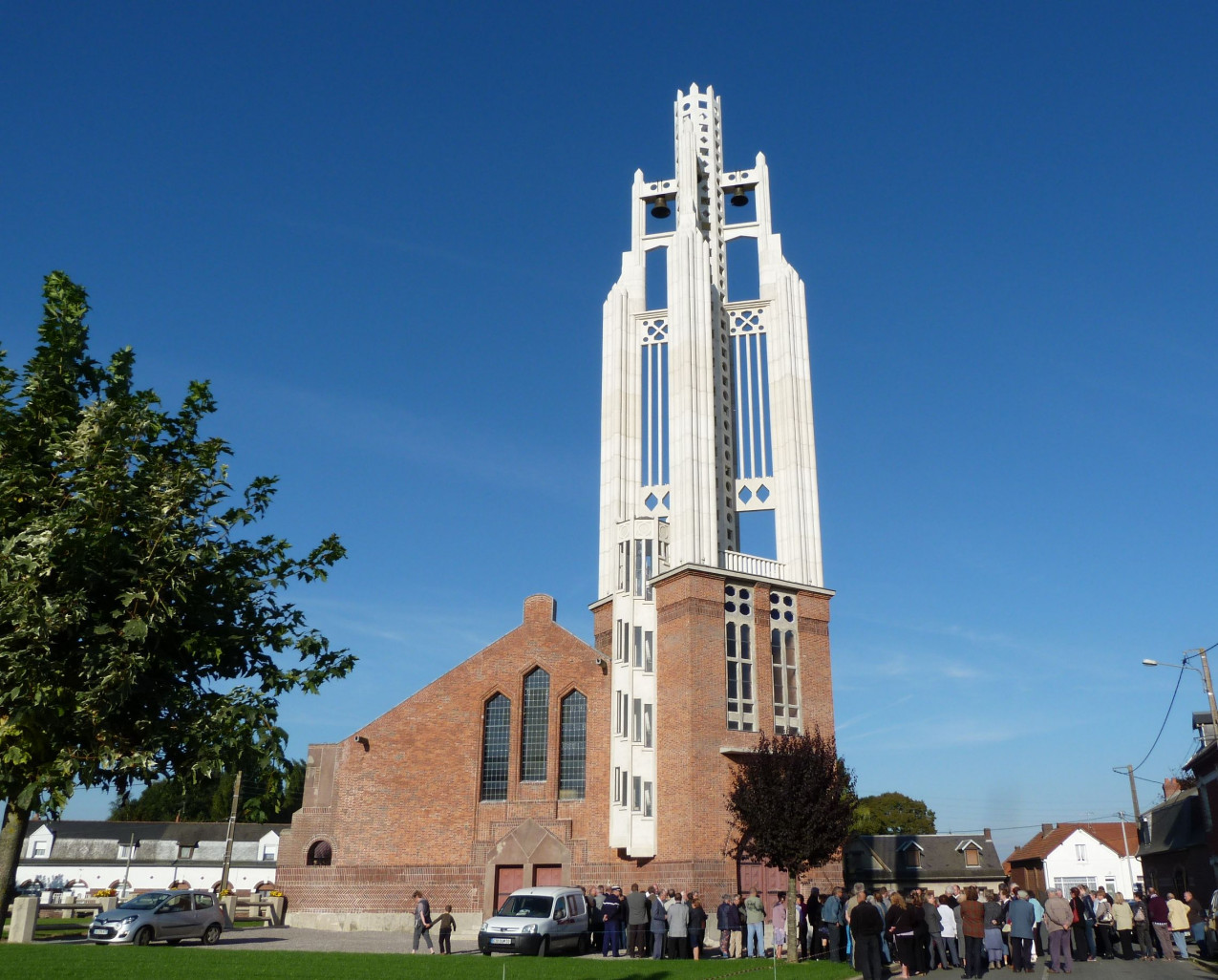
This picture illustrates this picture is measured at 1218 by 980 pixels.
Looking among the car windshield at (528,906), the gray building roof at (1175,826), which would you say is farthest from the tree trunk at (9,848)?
the gray building roof at (1175,826)

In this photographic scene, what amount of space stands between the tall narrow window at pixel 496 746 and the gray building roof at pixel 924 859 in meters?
30.2

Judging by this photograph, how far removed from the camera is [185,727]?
12844 mm

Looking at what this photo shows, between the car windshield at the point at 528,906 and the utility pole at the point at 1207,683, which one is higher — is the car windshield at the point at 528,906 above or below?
below

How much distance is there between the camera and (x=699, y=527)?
33.0 metres

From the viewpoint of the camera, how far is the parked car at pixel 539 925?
24.0m

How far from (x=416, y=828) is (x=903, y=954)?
20.6 m

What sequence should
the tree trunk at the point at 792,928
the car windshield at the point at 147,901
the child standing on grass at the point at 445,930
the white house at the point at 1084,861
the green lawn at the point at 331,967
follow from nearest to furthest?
the green lawn at the point at 331,967, the tree trunk at the point at 792,928, the child standing on grass at the point at 445,930, the car windshield at the point at 147,901, the white house at the point at 1084,861

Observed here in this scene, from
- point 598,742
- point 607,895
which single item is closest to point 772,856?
point 607,895

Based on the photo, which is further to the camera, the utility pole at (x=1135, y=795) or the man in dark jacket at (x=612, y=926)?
the utility pole at (x=1135, y=795)

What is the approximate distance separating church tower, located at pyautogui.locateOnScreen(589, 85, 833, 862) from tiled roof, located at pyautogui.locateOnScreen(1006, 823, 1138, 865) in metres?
48.3

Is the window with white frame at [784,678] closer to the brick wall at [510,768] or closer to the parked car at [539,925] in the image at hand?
the brick wall at [510,768]

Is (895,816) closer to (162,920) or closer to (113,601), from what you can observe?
(162,920)

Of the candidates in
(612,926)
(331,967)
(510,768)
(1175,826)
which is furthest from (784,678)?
(1175,826)

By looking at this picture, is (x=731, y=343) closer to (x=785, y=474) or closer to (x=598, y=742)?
(x=785, y=474)
